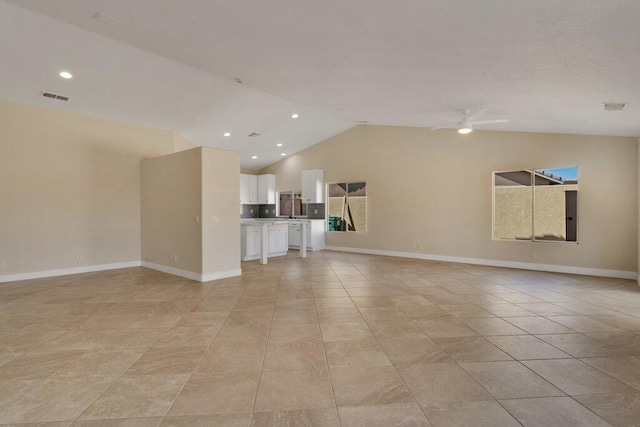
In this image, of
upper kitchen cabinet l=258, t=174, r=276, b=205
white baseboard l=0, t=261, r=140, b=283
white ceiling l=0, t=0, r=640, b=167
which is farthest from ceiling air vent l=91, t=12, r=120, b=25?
upper kitchen cabinet l=258, t=174, r=276, b=205

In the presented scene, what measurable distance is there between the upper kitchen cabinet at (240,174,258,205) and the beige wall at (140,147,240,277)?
4.26 m

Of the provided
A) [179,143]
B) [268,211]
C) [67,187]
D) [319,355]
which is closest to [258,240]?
[179,143]

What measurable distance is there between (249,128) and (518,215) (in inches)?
264

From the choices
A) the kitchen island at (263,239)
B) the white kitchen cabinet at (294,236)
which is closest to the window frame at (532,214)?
the kitchen island at (263,239)

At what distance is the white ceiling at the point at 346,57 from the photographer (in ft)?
8.63

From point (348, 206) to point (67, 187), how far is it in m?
6.91

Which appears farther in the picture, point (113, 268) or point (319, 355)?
point (113, 268)

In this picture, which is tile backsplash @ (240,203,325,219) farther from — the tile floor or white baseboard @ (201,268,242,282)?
the tile floor

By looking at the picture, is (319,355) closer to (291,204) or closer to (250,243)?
(250,243)

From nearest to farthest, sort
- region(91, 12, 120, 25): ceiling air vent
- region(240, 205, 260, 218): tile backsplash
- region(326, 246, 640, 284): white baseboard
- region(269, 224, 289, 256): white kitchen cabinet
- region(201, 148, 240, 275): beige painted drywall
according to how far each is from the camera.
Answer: region(91, 12, 120, 25): ceiling air vent, region(201, 148, 240, 275): beige painted drywall, region(326, 246, 640, 284): white baseboard, region(269, 224, 289, 256): white kitchen cabinet, region(240, 205, 260, 218): tile backsplash

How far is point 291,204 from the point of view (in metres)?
11.2

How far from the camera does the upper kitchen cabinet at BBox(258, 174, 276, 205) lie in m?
11.3

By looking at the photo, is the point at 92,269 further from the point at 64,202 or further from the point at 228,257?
the point at 228,257

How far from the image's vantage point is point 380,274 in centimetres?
637
